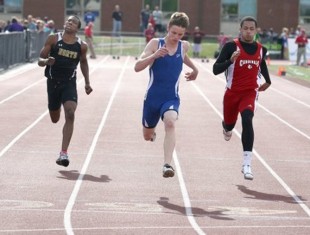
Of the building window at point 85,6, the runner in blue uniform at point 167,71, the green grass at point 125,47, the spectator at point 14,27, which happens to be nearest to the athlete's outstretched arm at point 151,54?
the runner in blue uniform at point 167,71

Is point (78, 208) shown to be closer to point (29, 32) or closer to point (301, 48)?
point (29, 32)

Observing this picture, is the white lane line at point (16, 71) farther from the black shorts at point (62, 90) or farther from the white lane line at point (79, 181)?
the black shorts at point (62, 90)

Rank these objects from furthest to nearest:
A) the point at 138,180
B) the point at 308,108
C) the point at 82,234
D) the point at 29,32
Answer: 1. the point at 29,32
2. the point at 308,108
3. the point at 138,180
4. the point at 82,234

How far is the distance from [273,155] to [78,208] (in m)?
5.73

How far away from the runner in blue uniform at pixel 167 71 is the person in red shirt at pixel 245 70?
83cm

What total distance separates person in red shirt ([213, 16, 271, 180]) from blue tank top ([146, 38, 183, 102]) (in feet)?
2.80

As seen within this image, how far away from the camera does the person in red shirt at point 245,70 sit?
491 inches

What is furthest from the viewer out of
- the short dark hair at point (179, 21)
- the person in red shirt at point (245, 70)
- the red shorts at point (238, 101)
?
the red shorts at point (238, 101)

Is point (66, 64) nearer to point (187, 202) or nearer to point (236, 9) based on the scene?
point (187, 202)

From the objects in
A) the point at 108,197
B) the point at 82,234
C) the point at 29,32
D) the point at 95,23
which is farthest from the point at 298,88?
the point at 95,23

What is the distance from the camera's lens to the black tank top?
13.5 m

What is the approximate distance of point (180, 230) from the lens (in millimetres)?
9141

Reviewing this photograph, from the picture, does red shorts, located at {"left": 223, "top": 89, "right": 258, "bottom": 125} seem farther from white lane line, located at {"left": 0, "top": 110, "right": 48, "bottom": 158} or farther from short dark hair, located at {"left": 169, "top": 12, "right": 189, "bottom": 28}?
white lane line, located at {"left": 0, "top": 110, "right": 48, "bottom": 158}

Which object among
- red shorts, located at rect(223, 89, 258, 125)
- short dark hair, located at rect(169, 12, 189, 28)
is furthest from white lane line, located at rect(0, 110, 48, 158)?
short dark hair, located at rect(169, 12, 189, 28)
